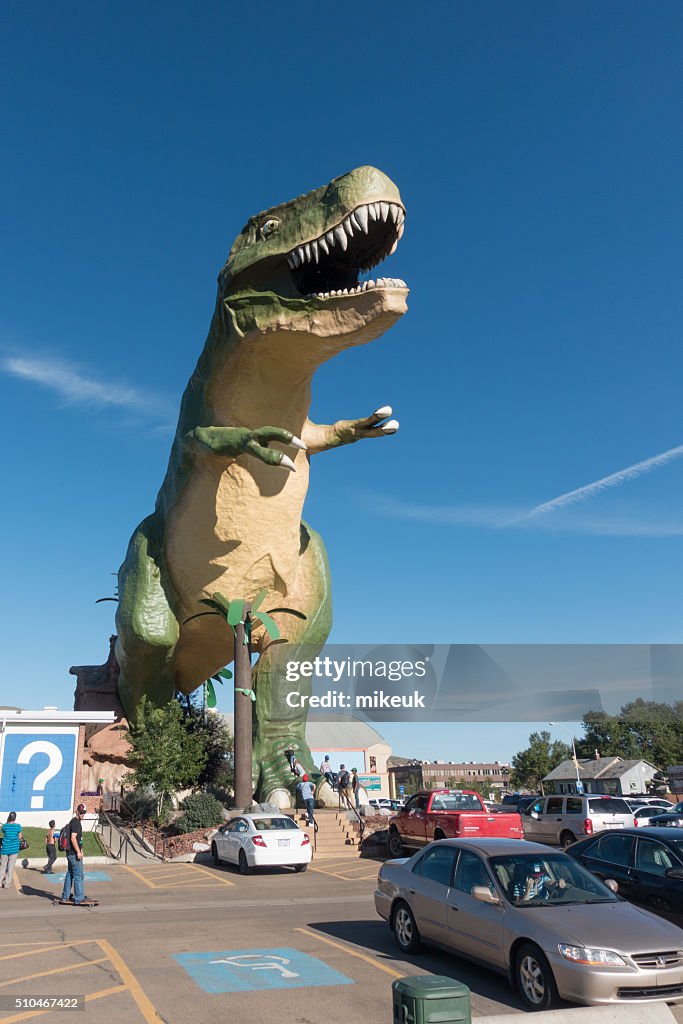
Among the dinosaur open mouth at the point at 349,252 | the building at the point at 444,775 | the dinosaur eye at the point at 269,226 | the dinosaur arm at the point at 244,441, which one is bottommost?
the building at the point at 444,775

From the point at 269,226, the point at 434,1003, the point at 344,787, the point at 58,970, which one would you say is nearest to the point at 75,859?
the point at 58,970

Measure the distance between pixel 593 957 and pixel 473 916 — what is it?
1148 mm

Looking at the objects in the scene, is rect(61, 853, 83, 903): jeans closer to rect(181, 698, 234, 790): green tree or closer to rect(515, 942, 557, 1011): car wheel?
rect(515, 942, 557, 1011): car wheel

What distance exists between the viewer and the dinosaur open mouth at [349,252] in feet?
35.4

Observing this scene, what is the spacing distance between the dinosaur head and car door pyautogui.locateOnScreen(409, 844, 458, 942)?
6.82 metres

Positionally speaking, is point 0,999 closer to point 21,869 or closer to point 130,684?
point 21,869

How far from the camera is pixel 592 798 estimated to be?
16453 mm

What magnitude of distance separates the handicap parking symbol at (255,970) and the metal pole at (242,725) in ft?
24.8

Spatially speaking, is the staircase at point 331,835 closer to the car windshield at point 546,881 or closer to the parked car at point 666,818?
the parked car at point 666,818

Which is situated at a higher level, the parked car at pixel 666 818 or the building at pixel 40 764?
the building at pixel 40 764

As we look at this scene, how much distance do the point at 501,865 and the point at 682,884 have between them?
7.09ft

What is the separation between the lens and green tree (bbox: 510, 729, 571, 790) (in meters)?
73.8

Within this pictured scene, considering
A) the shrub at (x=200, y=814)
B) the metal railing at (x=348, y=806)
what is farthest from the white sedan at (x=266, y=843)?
the metal railing at (x=348, y=806)

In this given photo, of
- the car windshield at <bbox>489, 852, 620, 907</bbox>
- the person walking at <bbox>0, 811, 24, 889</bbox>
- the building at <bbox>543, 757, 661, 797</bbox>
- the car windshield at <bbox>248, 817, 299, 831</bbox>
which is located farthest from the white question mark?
the building at <bbox>543, 757, 661, 797</bbox>
